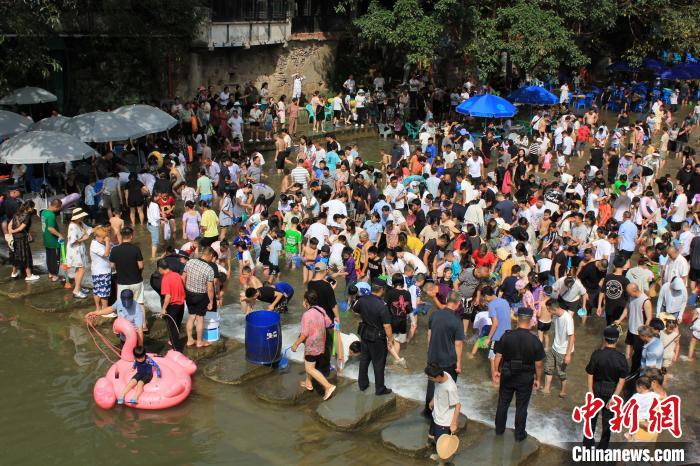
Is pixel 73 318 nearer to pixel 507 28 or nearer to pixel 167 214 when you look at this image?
pixel 167 214

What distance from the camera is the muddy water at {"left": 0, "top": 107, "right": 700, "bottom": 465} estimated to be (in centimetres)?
935

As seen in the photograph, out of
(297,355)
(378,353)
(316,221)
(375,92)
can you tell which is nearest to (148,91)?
(375,92)

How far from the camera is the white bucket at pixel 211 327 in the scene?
11805mm

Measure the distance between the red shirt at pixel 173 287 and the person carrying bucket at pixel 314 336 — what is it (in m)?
2.02

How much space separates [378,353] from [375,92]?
19.4 metres

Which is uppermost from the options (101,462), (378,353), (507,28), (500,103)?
(507,28)

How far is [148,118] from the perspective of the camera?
19.8m

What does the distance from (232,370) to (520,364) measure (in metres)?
4.10

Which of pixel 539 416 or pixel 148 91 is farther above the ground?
pixel 148 91

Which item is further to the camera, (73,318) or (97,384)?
(73,318)

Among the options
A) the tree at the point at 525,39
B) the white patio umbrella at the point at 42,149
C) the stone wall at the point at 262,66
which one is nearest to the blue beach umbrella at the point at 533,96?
the tree at the point at 525,39

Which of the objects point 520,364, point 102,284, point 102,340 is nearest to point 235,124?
point 102,284

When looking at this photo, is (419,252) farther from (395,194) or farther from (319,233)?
(395,194)

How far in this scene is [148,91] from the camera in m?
25.5
